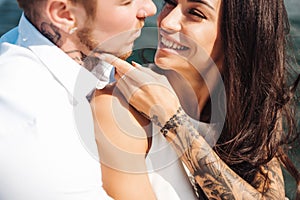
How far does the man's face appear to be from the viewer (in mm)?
1365

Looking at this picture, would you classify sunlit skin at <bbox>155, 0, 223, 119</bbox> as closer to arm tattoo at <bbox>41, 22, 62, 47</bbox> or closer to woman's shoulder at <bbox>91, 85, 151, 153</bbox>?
woman's shoulder at <bbox>91, 85, 151, 153</bbox>

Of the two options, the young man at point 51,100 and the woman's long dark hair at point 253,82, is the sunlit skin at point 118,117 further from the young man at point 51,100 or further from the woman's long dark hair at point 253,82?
the woman's long dark hair at point 253,82

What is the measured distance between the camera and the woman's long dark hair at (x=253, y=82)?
6.01 ft

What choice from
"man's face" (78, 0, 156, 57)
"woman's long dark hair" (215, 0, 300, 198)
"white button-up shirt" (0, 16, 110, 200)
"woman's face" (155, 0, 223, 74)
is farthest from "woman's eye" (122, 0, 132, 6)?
"woman's long dark hair" (215, 0, 300, 198)

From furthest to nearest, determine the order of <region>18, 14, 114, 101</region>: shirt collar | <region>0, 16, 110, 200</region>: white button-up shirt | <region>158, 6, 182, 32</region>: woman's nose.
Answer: <region>158, 6, 182, 32</region>: woman's nose → <region>18, 14, 114, 101</region>: shirt collar → <region>0, 16, 110, 200</region>: white button-up shirt

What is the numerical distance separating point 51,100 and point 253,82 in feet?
2.90

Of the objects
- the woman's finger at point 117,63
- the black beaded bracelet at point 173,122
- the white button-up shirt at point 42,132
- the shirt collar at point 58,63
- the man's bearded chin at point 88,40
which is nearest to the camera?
the white button-up shirt at point 42,132

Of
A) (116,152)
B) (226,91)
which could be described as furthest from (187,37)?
(116,152)

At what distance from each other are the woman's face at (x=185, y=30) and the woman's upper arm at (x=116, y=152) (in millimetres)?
329

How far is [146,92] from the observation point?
1631 millimetres

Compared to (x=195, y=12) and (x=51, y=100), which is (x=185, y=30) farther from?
(x=51, y=100)

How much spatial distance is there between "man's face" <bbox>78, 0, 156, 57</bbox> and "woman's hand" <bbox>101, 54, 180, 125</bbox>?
0.10 m

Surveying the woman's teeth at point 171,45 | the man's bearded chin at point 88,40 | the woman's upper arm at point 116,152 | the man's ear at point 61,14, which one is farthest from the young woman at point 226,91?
the man's ear at point 61,14

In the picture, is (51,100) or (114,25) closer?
(51,100)
